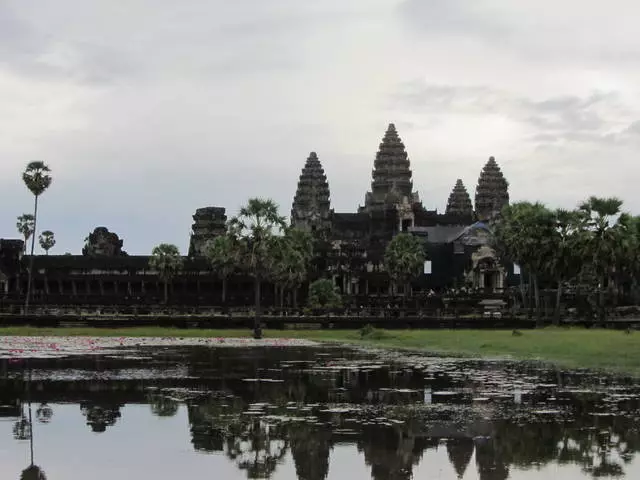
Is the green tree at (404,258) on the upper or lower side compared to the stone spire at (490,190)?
lower

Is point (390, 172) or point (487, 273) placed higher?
point (390, 172)

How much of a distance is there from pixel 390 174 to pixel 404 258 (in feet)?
207

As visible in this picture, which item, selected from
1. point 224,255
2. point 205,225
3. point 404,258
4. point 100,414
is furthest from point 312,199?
point 100,414

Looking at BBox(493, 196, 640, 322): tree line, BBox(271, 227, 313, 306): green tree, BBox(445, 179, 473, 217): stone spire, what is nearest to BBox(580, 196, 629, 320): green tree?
BBox(493, 196, 640, 322): tree line

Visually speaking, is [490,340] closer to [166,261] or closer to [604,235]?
[604,235]

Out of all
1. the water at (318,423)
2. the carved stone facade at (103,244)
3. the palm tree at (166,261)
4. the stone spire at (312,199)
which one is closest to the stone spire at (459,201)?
the stone spire at (312,199)

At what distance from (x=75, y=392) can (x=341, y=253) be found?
9545 centimetres

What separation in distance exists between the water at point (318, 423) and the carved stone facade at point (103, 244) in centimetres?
11005

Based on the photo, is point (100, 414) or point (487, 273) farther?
point (487, 273)

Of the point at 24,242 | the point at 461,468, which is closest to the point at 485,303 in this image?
the point at 24,242

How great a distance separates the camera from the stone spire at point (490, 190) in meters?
172

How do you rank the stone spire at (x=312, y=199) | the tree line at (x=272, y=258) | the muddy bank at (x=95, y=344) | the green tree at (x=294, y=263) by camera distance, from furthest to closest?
the stone spire at (x=312, y=199) → the green tree at (x=294, y=263) → the tree line at (x=272, y=258) → the muddy bank at (x=95, y=344)

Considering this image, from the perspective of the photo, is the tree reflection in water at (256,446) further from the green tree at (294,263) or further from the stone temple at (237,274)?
the stone temple at (237,274)

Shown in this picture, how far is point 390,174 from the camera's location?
544ft
